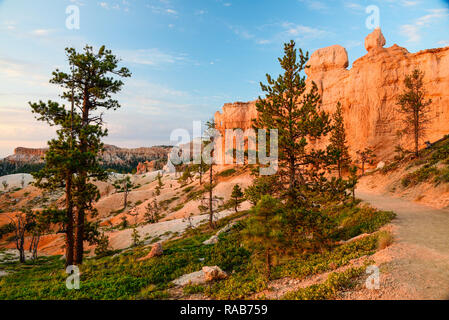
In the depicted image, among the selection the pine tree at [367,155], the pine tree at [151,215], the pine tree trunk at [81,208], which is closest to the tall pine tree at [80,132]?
the pine tree trunk at [81,208]

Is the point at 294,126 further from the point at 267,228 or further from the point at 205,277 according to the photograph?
the point at 205,277

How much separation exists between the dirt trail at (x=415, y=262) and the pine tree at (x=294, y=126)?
4560 mm

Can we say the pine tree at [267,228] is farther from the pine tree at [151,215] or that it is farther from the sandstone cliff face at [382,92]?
the sandstone cliff face at [382,92]

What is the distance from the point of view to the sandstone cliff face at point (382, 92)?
40500 mm

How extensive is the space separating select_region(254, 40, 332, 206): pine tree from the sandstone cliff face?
3964cm

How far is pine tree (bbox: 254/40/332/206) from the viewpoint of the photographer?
41.2 feet

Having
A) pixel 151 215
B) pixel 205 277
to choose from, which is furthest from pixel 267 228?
pixel 151 215

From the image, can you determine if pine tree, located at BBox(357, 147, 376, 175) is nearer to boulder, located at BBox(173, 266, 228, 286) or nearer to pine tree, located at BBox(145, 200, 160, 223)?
pine tree, located at BBox(145, 200, 160, 223)

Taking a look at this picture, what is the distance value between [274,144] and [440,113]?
4741cm

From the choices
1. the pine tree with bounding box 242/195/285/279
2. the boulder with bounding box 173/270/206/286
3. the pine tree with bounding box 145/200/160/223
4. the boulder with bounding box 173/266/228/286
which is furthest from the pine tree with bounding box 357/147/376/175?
the boulder with bounding box 173/270/206/286

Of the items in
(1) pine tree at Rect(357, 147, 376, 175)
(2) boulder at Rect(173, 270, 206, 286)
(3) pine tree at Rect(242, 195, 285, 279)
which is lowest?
(2) boulder at Rect(173, 270, 206, 286)

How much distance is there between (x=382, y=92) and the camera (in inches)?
1815

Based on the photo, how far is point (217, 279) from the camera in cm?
919
